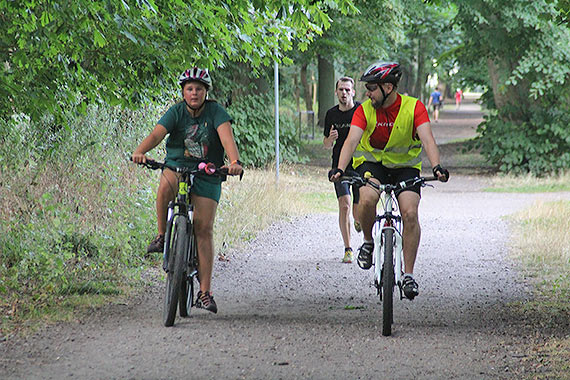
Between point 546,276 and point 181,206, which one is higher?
point 181,206

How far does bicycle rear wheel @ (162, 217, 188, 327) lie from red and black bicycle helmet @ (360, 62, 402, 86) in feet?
5.68

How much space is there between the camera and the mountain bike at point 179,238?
7020 millimetres

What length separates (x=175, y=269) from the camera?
276 inches

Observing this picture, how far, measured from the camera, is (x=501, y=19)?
839 inches

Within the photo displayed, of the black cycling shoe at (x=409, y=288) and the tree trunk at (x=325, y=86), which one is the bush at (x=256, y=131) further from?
the black cycling shoe at (x=409, y=288)

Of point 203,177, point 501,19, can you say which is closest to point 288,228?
point 203,177

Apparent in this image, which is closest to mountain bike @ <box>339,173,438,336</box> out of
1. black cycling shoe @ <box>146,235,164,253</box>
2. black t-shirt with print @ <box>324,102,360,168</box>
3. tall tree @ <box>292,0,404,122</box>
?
black cycling shoe @ <box>146,235,164,253</box>

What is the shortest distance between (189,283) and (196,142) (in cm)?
108

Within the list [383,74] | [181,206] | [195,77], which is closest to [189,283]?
[181,206]

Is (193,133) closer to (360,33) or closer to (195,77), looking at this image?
(195,77)

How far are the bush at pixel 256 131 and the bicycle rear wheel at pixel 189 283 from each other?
15159 mm

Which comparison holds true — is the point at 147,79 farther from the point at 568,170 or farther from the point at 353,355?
the point at 568,170

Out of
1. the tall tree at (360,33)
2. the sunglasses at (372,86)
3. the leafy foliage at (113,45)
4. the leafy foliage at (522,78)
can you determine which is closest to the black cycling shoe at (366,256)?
the sunglasses at (372,86)

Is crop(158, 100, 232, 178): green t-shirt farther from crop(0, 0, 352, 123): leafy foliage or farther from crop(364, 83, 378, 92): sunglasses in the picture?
crop(364, 83, 378, 92): sunglasses
